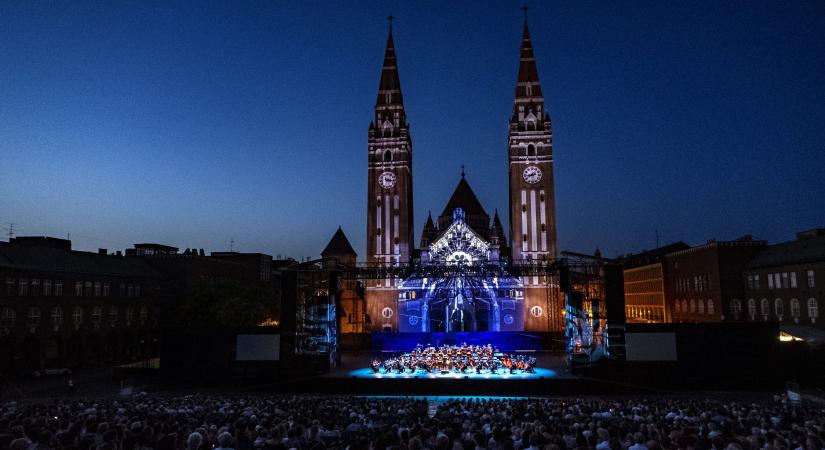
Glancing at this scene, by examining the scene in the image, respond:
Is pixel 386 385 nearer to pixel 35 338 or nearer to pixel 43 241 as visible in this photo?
pixel 35 338

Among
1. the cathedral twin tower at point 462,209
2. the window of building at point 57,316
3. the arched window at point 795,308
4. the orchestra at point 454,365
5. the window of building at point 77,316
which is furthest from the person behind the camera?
the cathedral twin tower at point 462,209

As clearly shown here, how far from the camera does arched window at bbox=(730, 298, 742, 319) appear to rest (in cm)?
4375

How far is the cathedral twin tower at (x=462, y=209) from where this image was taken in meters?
56.4

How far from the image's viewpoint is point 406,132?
206 ft

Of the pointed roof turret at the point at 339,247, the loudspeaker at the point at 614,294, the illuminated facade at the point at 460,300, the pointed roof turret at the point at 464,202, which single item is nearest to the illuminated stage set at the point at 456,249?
the illuminated facade at the point at 460,300

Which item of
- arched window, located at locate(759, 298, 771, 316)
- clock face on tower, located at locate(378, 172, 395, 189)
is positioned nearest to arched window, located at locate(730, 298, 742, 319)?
arched window, located at locate(759, 298, 771, 316)

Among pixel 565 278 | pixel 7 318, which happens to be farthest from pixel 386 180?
pixel 7 318

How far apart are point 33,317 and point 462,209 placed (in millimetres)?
41531

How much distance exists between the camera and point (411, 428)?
11.4 m

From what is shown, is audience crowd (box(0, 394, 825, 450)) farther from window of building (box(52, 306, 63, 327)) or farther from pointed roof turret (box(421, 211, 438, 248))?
pointed roof turret (box(421, 211, 438, 248))

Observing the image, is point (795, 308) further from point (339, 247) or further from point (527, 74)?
point (339, 247)

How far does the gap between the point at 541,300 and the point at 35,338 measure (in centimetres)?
4416

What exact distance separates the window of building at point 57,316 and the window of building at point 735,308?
53.0 m

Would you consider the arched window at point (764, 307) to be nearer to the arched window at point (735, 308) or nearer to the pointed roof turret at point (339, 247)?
the arched window at point (735, 308)
